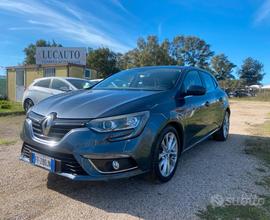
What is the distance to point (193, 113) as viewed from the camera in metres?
4.18

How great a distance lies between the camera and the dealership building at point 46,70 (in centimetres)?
1836

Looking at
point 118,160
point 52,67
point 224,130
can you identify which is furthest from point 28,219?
point 52,67

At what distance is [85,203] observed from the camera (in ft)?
9.72

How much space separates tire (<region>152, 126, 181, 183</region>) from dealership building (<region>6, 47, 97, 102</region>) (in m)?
15.4

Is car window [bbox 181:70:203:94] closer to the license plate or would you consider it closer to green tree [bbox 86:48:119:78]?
the license plate

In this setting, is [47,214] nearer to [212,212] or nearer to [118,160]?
[118,160]

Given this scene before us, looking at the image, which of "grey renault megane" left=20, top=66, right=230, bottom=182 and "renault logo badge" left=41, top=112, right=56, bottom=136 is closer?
"grey renault megane" left=20, top=66, right=230, bottom=182

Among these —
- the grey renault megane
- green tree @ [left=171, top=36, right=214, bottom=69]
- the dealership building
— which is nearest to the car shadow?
the grey renault megane

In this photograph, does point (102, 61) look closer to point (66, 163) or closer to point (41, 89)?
point (41, 89)

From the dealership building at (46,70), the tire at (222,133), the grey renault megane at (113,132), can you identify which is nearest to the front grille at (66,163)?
the grey renault megane at (113,132)

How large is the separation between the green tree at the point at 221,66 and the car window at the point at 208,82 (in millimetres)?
60246

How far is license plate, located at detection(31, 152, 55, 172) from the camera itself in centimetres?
291

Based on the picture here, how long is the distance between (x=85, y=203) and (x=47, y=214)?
16.8 inches

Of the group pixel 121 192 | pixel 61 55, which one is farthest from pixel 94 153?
pixel 61 55
